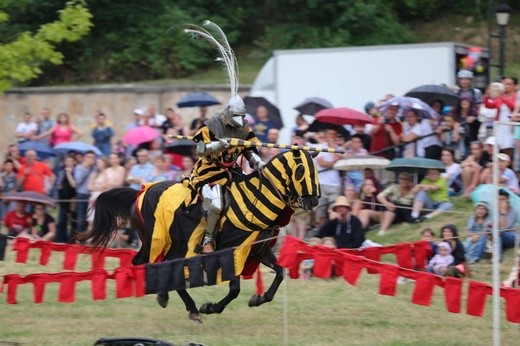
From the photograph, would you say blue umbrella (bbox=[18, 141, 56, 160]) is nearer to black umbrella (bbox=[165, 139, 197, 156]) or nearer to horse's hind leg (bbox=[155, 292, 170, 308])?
black umbrella (bbox=[165, 139, 197, 156])

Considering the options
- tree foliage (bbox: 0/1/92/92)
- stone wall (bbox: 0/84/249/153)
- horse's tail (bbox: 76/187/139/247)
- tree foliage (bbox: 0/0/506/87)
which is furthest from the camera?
tree foliage (bbox: 0/0/506/87)

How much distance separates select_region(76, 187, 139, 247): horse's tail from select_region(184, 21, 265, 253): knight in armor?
4.03ft

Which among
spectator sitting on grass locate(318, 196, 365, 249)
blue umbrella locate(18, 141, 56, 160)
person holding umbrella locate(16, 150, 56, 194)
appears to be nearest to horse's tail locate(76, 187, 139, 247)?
spectator sitting on grass locate(318, 196, 365, 249)

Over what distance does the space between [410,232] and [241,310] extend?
3.93m

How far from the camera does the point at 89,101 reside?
2625 cm

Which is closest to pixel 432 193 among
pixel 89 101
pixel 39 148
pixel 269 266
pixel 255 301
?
pixel 269 266

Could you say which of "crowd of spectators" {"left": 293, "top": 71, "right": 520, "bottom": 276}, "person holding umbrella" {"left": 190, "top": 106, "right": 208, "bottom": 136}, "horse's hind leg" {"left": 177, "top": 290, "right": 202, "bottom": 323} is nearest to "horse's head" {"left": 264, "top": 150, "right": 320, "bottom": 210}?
"horse's hind leg" {"left": 177, "top": 290, "right": 202, "bottom": 323}

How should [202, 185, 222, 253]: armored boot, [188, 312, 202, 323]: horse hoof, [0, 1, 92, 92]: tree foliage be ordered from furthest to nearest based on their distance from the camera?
[0, 1, 92, 92]: tree foliage, [188, 312, 202, 323]: horse hoof, [202, 185, 222, 253]: armored boot

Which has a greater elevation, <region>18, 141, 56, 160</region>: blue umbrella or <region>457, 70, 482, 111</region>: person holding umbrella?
<region>457, 70, 482, 111</region>: person holding umbrella

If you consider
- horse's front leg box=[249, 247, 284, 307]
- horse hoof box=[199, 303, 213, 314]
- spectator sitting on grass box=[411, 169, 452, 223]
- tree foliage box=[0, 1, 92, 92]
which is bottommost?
horse hoof box=[199, 303, 213, 314]

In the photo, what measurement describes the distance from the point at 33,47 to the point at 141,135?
222 cm

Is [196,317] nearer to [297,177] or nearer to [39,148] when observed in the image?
[297,177]

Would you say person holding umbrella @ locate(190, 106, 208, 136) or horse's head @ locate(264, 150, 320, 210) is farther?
person holding umbrella @ locate(190, 106, 208, 136)

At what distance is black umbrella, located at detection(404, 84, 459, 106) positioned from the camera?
18906 mm
